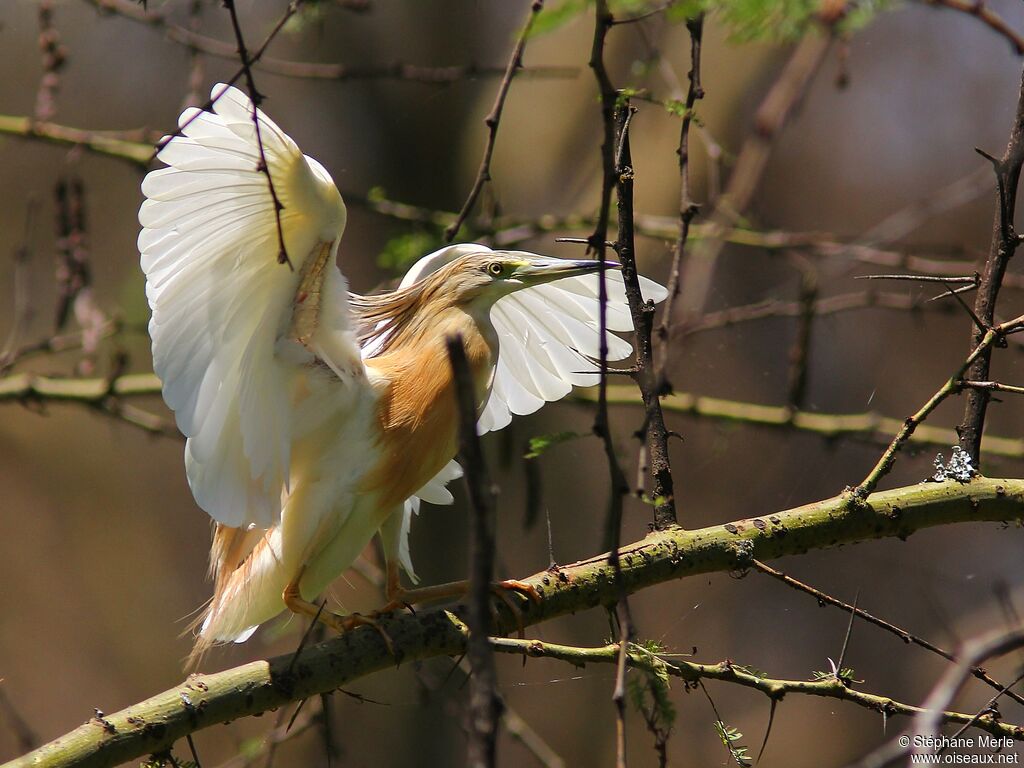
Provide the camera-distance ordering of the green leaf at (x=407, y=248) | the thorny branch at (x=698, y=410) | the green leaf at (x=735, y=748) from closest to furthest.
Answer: the green leaf at (x=735, y=748) < the green leaf at (x=407, y=248) < the thorny branch at (x=698, y=410)

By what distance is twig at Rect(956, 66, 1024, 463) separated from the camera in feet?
5.51

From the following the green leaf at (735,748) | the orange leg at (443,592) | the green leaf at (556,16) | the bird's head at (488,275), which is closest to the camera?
the green leaf at (556,16)

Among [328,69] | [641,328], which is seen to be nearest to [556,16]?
[641,328]

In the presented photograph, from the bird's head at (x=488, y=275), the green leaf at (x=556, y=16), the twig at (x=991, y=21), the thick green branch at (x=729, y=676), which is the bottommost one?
the thick green branch at (x=729, y=676)

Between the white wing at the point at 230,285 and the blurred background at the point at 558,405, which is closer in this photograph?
the white wing at the point at 230,285

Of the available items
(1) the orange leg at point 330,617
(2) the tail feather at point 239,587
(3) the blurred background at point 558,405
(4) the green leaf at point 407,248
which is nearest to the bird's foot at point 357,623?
(1) the orange leg at point 330,617

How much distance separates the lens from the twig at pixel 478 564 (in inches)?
29.8

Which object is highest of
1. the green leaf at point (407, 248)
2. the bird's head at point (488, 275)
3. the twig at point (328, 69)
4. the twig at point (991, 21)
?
the twig at point (328, 69)

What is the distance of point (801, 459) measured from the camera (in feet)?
18.0

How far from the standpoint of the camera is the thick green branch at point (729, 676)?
1.63 metres

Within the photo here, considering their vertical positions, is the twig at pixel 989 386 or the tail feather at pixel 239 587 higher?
the twig at pixel 989 386

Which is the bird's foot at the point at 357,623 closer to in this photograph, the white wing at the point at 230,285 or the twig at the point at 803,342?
the white wing at the point at 230,285

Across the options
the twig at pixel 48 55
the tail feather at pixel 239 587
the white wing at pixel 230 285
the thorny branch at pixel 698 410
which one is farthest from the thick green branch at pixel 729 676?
the twig at pixel 48 55

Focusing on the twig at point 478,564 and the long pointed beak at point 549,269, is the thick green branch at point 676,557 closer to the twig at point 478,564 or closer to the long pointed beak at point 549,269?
the long pointed beak at point 549,269
